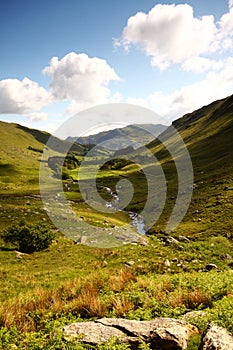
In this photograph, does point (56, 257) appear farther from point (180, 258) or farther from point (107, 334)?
point (107, 334)

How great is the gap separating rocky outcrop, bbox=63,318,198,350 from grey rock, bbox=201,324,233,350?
0.89 metres

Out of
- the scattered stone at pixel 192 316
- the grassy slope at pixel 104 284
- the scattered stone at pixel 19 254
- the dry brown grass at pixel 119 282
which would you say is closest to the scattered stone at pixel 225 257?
the grassy slope at pixel 104 284

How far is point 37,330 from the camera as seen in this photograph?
34.2 feet

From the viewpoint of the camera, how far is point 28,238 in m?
32.1

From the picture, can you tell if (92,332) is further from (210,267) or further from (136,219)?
(136,219)

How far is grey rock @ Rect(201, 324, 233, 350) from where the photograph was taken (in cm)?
736

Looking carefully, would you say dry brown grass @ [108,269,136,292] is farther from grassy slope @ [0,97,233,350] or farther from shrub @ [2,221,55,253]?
shrub @ [2,221,55,253]

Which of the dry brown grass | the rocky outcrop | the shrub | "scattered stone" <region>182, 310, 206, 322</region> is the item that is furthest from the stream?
the rocky outcrop

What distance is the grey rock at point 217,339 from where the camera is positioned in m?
7.36

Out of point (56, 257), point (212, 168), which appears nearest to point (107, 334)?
point (56, 257)

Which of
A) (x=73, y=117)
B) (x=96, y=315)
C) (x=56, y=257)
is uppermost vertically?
(x=73, y=117)

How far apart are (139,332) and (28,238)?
25406mm

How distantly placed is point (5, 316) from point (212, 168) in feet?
365

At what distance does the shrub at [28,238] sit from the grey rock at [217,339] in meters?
26.5
